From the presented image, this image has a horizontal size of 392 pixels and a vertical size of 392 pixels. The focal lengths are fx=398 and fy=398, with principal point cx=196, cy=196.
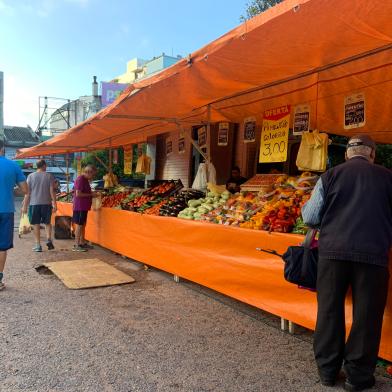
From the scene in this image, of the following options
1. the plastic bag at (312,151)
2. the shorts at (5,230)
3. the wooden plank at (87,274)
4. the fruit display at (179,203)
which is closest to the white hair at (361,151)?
the plastic bag at (312,151)

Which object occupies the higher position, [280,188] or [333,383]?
[280,188]

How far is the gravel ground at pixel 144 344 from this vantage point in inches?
122

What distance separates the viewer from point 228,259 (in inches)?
190

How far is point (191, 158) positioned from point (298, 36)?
26.8 feet

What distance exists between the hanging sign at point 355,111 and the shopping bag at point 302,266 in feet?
6.40

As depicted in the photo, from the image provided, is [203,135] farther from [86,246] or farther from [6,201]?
[86,246]

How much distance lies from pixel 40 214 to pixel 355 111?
6.91 m

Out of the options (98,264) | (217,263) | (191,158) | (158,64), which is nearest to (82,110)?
(158,64)

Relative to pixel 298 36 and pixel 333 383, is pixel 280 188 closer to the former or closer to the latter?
pixel 298 36

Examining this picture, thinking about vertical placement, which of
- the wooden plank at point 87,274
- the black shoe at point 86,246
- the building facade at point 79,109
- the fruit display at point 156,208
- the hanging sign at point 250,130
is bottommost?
the black shoe at point 86,246

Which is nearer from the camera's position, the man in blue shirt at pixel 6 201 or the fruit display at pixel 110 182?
the man in blue shirt at pixel 6 201

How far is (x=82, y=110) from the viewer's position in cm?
3909

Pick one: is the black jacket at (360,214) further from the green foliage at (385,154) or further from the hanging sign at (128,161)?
the green foliage at (385,154)

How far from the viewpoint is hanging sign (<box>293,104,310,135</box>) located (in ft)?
16.9
